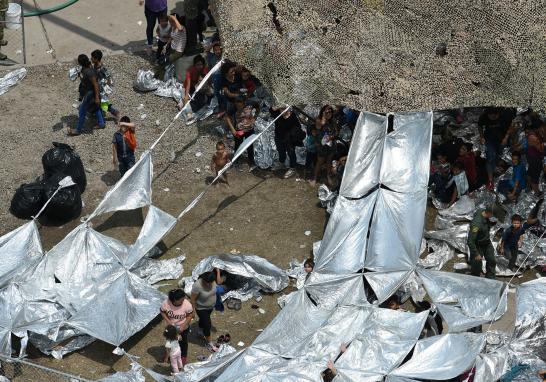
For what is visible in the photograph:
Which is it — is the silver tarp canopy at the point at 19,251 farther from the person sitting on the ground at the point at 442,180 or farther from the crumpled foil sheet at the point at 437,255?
the person sitting on the ground at the point at 442,180

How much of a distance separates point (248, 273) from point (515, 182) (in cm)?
375

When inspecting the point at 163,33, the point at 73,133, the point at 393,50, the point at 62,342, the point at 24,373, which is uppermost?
the point at 393,50

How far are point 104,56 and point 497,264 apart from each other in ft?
24.3

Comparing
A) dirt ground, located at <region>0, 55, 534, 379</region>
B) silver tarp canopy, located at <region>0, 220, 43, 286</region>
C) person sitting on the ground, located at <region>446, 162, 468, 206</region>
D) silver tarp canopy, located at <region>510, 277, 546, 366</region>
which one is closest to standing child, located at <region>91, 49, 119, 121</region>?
dirt ground, located at <region>0, 55, 534, 379</region>

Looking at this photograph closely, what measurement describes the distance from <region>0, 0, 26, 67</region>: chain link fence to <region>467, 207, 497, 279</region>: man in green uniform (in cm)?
809

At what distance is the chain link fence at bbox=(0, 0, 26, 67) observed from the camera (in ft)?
56.2

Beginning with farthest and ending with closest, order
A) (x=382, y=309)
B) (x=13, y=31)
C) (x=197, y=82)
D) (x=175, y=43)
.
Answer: (x=13, y=31), (x=175, y=43), (x=197, y=82), (x=382, y=309)

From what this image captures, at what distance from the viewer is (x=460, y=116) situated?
15.3m

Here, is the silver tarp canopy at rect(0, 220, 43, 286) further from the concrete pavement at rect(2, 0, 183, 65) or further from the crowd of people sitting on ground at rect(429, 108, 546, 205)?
the crowd of people sitting on ground at rect(429, 108, 546, 205)

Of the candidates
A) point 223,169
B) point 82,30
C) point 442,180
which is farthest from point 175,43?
point 442,180

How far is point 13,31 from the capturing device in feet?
58.6

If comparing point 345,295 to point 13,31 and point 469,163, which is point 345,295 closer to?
point 469,163

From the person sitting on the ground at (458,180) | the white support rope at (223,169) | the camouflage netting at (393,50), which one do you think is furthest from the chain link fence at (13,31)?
the person sitting on the ground at (458,180)

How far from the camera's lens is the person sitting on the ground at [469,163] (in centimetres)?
1403
